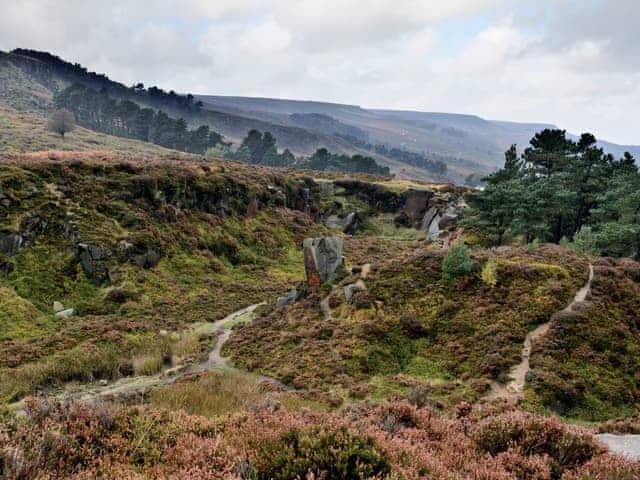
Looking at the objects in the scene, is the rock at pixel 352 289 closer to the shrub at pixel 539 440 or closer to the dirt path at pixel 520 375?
the dirt path at pixel 520 375

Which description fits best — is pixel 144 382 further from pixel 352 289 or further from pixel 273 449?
pixel 273 449

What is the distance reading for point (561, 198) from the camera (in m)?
40.4

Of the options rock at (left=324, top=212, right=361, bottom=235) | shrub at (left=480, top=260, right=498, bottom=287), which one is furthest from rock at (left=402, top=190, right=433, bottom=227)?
shrub at (left=480, top=260, right=498, bottom=287)

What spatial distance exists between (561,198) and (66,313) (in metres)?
44.7

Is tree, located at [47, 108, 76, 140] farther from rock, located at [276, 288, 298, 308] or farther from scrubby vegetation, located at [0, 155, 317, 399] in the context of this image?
rock, located at [276, 288, 298, 308]

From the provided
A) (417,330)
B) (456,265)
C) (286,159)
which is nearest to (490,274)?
(456,265)

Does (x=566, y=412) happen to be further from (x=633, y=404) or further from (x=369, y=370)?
(x=369, y=370)

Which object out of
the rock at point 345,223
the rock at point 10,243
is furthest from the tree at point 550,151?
the rock at point 10,243

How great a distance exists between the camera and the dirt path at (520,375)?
44.8 ft

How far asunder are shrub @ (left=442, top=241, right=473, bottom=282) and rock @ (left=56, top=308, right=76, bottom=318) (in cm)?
2331

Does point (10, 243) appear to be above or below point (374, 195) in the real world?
below

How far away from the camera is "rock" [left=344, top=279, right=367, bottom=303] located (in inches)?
882

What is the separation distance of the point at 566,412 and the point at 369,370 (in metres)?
7.08

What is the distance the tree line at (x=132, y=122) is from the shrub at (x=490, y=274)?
13733 centimetres
